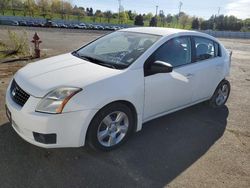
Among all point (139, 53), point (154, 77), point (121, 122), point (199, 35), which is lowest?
point (121, 122)

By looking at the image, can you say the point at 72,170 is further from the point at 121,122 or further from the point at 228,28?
the point at 228,28

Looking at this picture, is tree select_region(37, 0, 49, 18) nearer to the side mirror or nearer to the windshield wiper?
the windshield wiper

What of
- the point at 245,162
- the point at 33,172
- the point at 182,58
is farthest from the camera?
the point at 182,58

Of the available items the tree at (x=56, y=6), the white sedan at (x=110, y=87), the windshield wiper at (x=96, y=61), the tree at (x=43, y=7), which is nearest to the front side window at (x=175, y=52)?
the white sedan at (x=110, y=87)

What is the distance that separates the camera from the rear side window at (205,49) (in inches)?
165

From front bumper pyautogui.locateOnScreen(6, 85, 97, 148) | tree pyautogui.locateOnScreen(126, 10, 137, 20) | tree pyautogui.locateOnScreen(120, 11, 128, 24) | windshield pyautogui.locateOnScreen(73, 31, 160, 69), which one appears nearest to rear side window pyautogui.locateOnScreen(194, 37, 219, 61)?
windshield pyautogui.locateOnScreen(73, 31, 160, 69)

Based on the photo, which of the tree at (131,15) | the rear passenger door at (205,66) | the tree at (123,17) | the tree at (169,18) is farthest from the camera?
the tree at (169,18)

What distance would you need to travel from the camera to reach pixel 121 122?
10.7ft

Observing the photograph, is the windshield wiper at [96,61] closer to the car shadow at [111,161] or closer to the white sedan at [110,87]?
the white sedan at [110,87]

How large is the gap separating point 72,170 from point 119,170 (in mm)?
565

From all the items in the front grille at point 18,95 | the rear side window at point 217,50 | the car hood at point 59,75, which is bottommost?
the front grille at point 18,95

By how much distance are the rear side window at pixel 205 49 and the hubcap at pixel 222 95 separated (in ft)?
2.53

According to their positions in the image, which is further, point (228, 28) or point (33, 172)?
point (228, 28)

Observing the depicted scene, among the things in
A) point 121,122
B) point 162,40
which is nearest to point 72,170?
point 121,122
